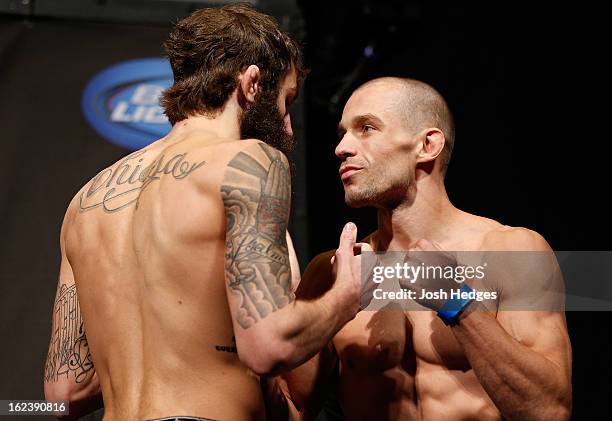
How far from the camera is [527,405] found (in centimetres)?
204

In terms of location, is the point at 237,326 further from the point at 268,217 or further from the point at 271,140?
the point at 271,140

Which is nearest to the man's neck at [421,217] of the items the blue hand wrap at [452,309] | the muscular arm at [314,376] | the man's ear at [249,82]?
the muscular arm at [314,376]

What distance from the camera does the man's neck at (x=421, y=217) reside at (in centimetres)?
244

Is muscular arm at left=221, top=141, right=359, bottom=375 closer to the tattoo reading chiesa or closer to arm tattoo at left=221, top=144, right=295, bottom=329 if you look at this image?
arm tattoo at left=221, top=144, right=295, bottom=329

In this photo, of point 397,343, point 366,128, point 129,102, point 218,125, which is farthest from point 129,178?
point 129,102

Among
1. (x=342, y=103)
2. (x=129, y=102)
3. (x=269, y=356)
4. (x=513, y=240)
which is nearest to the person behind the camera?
(x=269, y=356)

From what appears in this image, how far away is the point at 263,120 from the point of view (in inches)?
82.5

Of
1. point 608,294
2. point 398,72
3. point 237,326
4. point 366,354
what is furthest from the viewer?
point 398,72

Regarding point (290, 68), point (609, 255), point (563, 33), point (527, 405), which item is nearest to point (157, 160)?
point (290, 68)

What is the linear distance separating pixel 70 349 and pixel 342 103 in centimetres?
275

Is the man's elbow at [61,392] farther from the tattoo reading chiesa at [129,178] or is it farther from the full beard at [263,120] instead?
the full beard at [263,120]

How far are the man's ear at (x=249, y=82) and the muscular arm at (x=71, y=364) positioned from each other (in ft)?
1.99

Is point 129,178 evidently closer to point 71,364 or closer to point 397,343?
point 71,364

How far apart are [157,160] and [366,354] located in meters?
0.83
